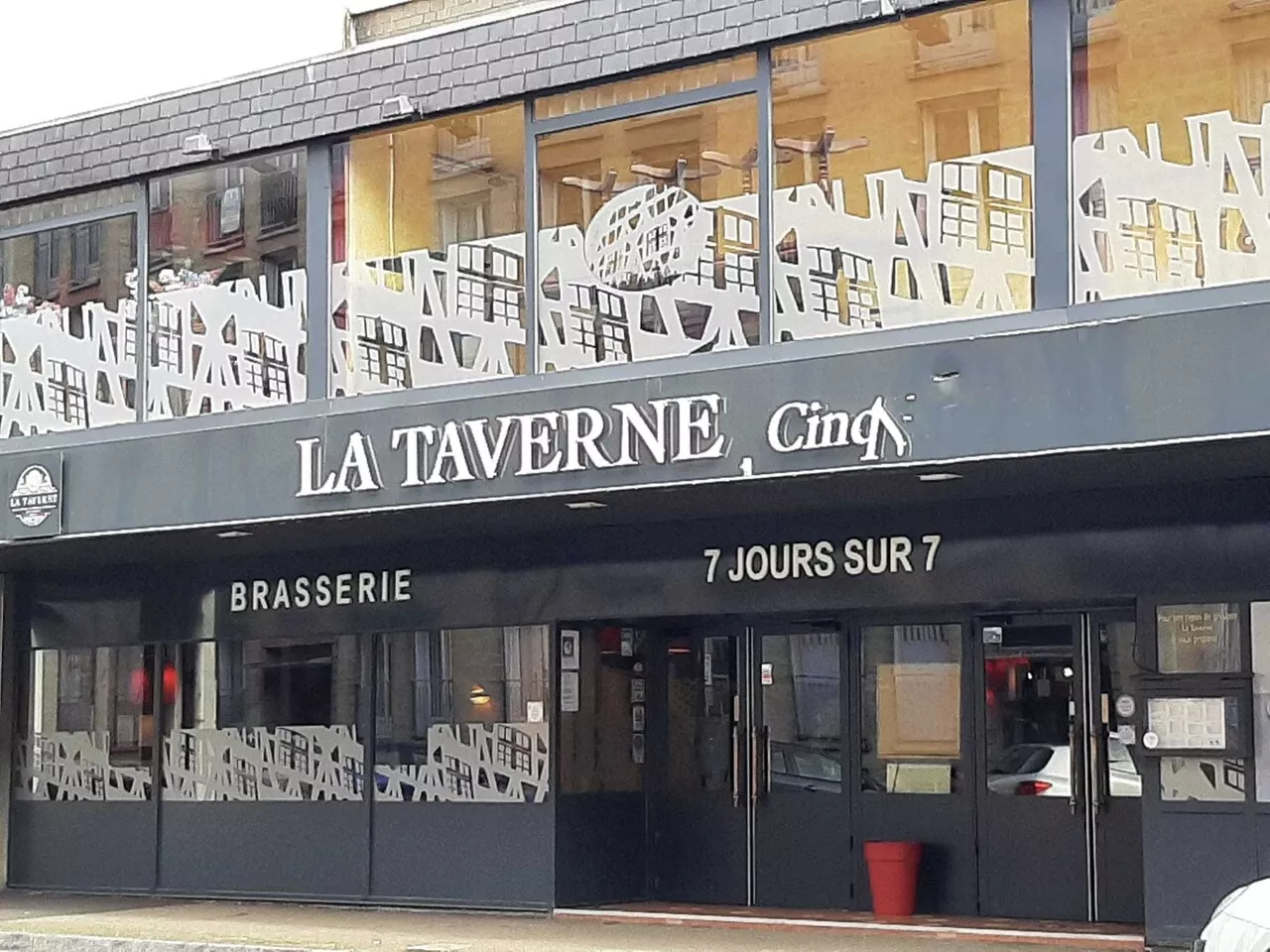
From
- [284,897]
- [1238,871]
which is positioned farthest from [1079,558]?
[284,897]

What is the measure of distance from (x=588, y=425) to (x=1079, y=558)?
10.6 feet

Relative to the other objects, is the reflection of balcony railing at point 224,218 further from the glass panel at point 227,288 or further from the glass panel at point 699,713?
the glass panel at point 699,713

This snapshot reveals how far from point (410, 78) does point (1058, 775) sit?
6.48 metres

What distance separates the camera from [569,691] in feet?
50.3

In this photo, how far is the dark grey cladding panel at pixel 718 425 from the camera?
420 inches

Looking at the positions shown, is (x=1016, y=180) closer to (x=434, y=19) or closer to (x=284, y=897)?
(x=284, y=897)

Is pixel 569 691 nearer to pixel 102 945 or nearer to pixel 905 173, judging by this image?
pixel 102 945

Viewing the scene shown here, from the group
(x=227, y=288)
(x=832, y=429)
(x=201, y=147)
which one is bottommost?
(x=832, y=429)

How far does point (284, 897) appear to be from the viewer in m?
16.4

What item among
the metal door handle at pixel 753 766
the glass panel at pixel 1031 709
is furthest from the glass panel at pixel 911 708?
the metal door handle at pixel 753 766

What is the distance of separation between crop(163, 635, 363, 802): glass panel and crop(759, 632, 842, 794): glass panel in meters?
3.36

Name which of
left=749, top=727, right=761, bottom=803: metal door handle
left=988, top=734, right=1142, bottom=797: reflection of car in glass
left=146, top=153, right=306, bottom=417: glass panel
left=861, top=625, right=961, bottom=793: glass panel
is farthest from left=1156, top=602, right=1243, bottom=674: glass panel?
left=146, top=153, right=306, bottom=417: glass panel

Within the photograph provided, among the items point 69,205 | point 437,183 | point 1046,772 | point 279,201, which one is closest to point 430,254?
point 437,183

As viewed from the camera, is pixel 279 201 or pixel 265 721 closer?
pixel 279 201
